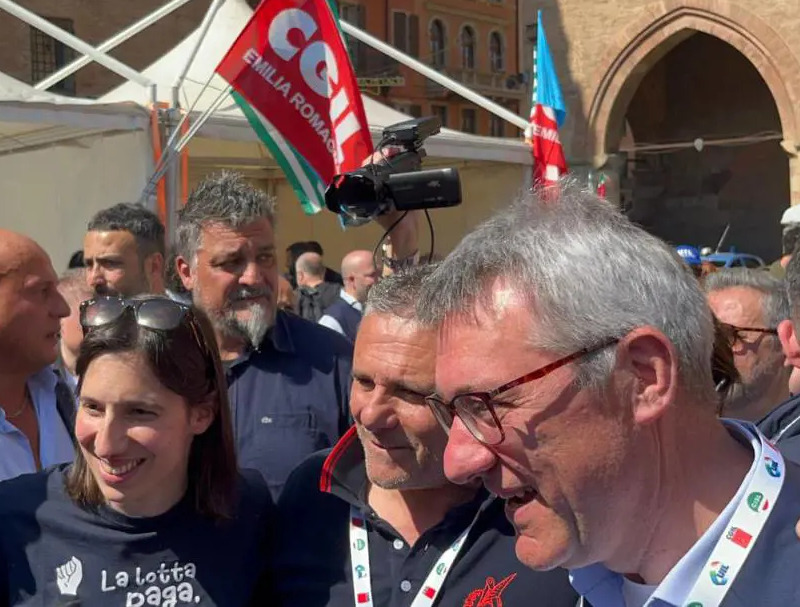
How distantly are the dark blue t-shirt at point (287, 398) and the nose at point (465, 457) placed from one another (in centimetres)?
191

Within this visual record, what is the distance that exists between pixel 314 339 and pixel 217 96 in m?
3.87

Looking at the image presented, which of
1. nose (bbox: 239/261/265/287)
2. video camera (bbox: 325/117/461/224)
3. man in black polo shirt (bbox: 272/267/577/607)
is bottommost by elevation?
man in black polo shirt (bbox: 272/267/577/607)

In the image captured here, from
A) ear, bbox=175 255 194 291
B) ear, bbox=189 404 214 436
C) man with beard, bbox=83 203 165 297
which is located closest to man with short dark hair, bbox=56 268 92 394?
man with beard, bbox=83 203 165 297

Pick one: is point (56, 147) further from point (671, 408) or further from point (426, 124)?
point (671, 408)

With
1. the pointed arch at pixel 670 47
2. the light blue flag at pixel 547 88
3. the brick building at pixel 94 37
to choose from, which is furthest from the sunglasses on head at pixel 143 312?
the brick building at pixel 94 37

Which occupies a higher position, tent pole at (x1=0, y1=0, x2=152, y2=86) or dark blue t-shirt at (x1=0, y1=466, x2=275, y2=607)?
tent pole at (x1=0, y1=0, x2=152, y2=86)

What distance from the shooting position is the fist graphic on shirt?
235 centimetres

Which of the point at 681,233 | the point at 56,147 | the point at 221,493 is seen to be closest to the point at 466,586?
the point at 221,493

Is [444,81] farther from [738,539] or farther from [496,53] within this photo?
[496,53]

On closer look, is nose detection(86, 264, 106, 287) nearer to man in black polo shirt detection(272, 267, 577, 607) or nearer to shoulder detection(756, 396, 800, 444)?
man in black polo shirt detection(272, 267, 577, 607)

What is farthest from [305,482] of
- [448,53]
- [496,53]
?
[496,53]

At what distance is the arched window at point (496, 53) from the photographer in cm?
4082

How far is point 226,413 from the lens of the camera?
261 centimetres

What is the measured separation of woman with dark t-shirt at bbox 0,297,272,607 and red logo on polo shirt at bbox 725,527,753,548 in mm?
1228
